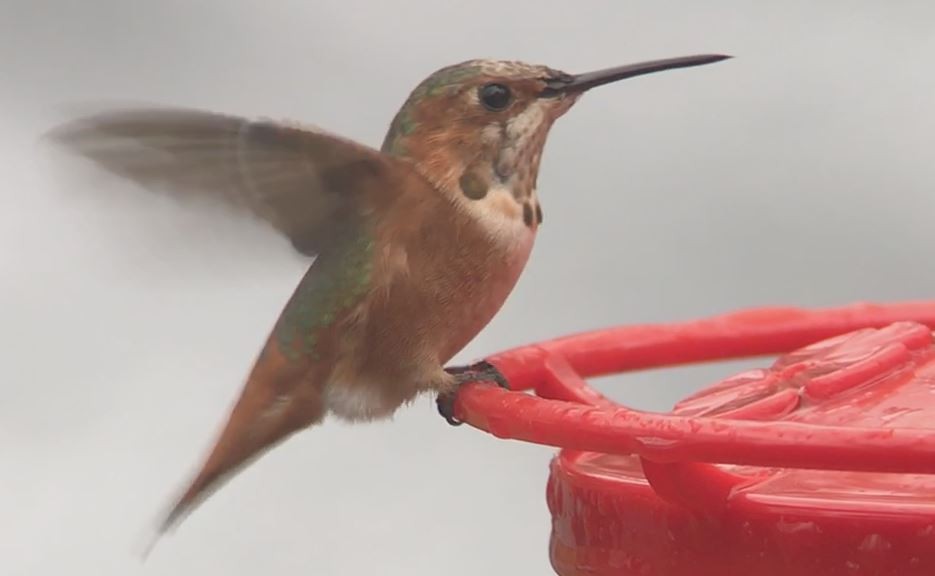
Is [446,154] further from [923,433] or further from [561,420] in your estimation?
[923,433]

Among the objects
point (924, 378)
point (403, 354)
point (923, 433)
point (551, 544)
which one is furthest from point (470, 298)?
point (923, 433)

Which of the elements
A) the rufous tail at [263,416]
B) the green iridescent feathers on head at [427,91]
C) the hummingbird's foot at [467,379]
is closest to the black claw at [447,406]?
the hummingbird's foot at [467,379]

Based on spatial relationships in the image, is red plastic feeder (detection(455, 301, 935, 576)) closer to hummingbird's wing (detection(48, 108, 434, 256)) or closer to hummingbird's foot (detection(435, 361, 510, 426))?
hummingbird's foot (detection(435, 361, 510, 426))

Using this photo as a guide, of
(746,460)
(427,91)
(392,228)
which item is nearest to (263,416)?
(392,228)

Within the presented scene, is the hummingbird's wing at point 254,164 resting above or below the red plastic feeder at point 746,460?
above

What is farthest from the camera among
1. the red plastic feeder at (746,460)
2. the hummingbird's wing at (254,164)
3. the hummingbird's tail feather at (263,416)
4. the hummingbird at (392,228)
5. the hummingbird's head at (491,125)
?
the hummingbird's tail feather at (263,416)

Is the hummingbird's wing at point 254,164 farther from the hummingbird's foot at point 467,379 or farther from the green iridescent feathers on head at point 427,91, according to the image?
the hummingbird's foot at point 467,379

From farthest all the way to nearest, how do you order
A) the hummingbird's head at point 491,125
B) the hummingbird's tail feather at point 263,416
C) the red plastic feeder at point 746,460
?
the hummingbird's tail feather at point 263,416, the hummingbird's head at point 491,125, the red plastic feeder at point 746,460

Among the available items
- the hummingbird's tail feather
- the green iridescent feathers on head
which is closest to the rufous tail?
the hummingbird's tail feather

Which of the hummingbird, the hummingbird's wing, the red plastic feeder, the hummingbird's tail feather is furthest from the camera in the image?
the hummingbird's tail feather
